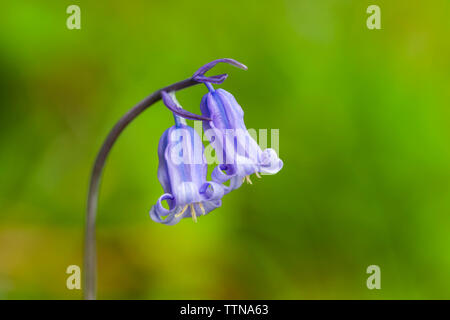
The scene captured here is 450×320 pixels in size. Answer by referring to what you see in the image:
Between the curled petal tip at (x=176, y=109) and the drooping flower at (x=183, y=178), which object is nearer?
the curled petal tip at (x=176, y=109)
